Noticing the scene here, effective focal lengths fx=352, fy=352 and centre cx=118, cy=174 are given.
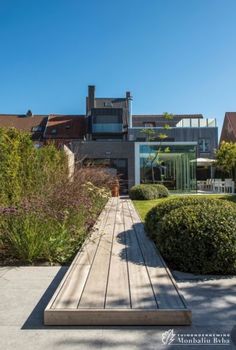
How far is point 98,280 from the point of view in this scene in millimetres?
3713

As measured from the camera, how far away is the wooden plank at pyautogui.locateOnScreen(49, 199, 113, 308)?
310cm

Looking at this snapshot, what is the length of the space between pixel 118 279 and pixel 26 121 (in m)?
38.3

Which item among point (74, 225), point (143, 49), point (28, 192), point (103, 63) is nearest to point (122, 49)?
point (143, 49)

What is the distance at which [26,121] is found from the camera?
3991 cm

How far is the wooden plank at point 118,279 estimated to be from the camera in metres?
3.11

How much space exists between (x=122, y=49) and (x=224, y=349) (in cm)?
975

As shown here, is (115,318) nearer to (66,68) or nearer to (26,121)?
(66,68)

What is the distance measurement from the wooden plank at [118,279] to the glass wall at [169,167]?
16.4 meters

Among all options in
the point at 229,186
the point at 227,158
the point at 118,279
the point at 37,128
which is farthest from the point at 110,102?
the point at 118,279

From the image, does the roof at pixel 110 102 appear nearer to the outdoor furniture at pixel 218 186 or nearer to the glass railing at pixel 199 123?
the glass railing at pixel 199 123

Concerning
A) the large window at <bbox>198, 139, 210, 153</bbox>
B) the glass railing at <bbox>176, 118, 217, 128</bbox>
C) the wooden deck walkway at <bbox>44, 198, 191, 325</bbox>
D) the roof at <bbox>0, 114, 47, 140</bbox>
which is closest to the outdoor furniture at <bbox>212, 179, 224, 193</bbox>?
the large window at <bbox>198, 139, 210, 153</bbox>

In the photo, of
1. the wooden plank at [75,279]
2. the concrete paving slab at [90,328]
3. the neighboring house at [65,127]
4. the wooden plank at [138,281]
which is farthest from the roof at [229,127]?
the concrete paving slab at [90,328]

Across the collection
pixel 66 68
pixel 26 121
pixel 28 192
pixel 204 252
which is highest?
pixel 26 121

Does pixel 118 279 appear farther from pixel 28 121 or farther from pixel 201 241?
pixel 28 121
